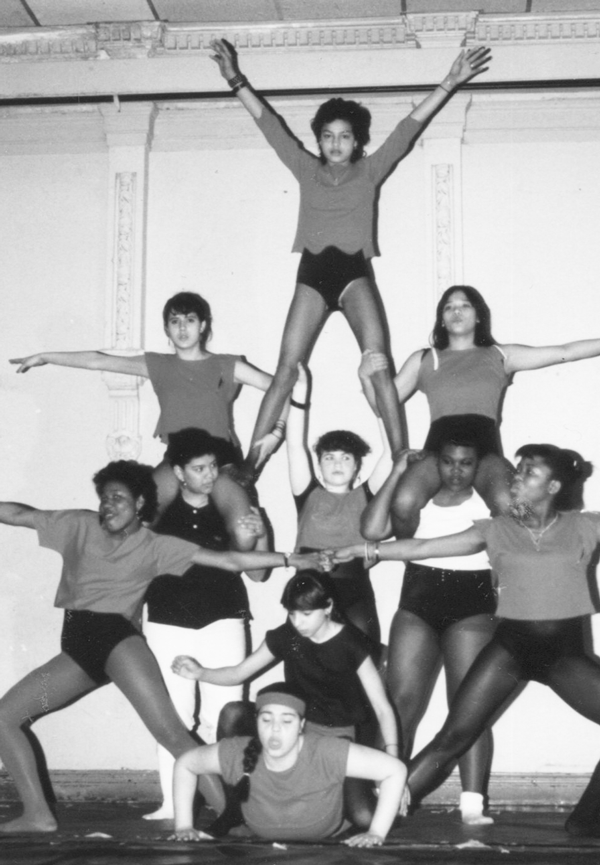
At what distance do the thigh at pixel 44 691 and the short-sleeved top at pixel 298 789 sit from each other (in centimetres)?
80

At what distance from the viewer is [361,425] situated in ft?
17.3

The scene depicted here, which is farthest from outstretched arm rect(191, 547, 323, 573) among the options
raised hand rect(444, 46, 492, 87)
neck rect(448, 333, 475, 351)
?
raised hand rect(444, 46, 492, 87)

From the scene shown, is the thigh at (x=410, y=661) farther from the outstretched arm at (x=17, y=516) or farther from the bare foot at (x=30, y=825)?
the outstretched arm at (x=17, y=516)

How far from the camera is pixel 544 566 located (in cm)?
414

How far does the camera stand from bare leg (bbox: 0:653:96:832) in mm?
4137

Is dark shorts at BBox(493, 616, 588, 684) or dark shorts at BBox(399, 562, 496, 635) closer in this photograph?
dark shorts at BBox(493, 616, 588, 684)

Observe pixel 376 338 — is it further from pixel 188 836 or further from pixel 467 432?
pixel 188 836

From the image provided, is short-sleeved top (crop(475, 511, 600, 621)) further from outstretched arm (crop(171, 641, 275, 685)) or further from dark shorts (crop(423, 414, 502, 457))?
outstretched arm (crop(171, 641, 275, 685))

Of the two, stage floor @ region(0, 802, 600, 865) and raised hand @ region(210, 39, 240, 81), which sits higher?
raised hand @ region(210, 39, 240, 81)

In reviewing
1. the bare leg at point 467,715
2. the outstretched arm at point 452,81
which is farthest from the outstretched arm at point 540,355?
the bare leg at point 467,715

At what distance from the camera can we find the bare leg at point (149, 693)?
4.18 metres

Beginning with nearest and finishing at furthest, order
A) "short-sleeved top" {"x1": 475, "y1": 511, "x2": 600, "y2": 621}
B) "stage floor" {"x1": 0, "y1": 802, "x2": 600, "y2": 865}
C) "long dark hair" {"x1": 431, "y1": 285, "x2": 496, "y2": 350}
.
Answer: "stage floor" {"x1": 0, "y1": 802, "x2": 600, "y2": 865}
"short-sleeved top" {"x1": 475, "y1": 511, "x2": 600, "y2": 621}
"long dark hair" {"x1": 431, "y1": 285, "x2": 496, "y2": 350}

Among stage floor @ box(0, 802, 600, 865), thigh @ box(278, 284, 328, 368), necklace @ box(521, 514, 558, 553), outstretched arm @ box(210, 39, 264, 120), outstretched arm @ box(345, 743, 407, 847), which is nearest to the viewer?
stage floor @ box(0, 802, 600, 865)

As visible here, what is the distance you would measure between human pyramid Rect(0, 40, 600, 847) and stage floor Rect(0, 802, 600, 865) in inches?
4.9
